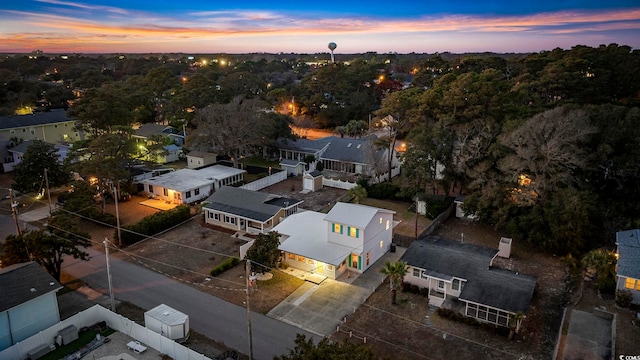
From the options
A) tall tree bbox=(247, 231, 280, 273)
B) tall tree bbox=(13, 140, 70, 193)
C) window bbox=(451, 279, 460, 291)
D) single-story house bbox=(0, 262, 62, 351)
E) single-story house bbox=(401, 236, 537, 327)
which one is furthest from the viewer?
tall tree bbox=(13, 140, 70, 193)

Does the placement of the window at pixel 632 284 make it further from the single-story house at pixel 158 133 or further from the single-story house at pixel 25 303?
the single-story house at pixel 158 133

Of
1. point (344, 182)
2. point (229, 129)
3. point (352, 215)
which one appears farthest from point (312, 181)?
point (352, 215)

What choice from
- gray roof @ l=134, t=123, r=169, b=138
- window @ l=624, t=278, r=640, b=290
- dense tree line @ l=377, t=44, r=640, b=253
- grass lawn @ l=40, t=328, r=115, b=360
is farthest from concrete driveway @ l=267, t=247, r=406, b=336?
gray roof @ l=134, t=123, r=169, b=138

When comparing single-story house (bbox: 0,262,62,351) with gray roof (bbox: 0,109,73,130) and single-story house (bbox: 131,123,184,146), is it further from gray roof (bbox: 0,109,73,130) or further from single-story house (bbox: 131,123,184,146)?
gray roof (bbox: 0,109,73,130)

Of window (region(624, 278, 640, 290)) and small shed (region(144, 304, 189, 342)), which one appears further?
window (region(624, 278, 640, 290))

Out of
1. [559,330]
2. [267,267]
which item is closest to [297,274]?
[267,267]

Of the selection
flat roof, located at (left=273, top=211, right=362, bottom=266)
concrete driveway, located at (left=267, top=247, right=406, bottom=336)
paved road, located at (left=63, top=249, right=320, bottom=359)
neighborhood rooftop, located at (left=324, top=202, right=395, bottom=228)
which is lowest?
paved road, located at (left=63, top=249, right=320, bottom=359)

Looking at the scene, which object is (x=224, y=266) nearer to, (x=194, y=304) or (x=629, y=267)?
(x=194, y=304)

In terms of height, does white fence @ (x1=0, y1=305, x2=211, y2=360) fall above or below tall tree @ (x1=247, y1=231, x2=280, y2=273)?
below
